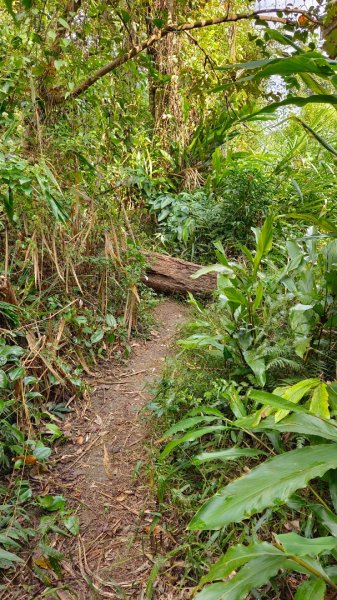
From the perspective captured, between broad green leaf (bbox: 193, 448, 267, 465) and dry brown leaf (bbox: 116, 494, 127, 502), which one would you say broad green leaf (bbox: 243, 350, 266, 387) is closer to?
broad green leaf (bbox: 193, 448, 267, 465)

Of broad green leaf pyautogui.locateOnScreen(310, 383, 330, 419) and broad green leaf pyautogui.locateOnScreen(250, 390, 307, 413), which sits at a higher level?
broad green leaf pyautogui.locateOnScreen(250, 390, 307, 413)

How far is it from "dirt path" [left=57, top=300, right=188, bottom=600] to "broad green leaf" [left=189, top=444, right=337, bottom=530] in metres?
0.61

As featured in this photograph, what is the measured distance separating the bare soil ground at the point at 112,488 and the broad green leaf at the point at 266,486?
550 millimetres

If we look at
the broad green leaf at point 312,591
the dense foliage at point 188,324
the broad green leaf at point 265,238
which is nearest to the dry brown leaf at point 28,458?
the dense foliage at point 188,324

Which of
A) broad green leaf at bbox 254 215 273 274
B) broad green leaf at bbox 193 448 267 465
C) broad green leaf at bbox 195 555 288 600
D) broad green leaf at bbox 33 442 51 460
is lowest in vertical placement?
broad green leaf at bbox 33 442 51 460

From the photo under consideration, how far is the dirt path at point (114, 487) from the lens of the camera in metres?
1.40

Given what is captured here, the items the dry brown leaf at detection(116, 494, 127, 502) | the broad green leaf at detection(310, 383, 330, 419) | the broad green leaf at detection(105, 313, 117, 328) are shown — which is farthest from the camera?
the broad green leaf at detection(105, 313, 117, 328)

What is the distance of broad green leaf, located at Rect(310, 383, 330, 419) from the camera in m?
1.24

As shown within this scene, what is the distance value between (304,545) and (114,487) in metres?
1.10

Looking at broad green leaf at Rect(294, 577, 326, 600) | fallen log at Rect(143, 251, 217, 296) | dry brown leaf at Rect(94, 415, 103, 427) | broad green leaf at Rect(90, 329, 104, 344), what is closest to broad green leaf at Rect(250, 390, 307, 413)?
broad green leaf at Rect(294, 577, 326, 600)

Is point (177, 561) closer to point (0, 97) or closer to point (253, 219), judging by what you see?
point (0, 97)

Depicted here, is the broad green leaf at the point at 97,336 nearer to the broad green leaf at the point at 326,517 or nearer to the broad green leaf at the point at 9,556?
the broad green leaf at the point at 9,556

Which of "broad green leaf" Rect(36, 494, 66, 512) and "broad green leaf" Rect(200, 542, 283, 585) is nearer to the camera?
"broad green leaf" Rect(200, 542, 283, 585)

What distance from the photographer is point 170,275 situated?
352cm
